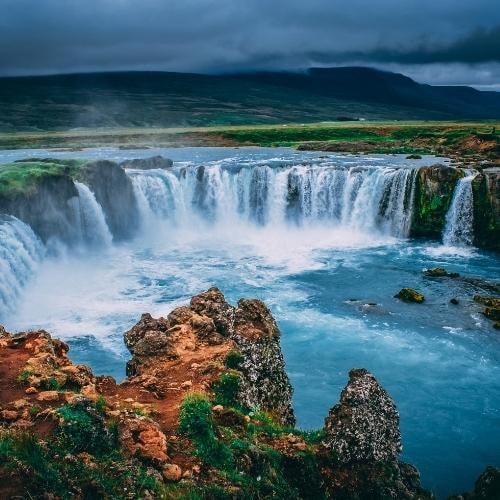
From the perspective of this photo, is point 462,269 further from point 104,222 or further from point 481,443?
point 104,222

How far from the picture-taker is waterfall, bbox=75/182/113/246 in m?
37.4

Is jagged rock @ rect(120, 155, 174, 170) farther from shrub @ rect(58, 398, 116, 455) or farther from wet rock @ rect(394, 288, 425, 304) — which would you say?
shrub @ rect(58, 398, 116, 455)

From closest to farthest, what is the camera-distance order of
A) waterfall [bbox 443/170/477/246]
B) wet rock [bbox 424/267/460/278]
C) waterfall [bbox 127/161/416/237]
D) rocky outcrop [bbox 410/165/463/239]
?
1. wet rock [bbox 424/267/460/278]
2. waterfall [bbox 443/170/477/246]
3. rocky outcrop [bbox 410/165/463/239]
4. waterfall [bbox 127/161/416/237]

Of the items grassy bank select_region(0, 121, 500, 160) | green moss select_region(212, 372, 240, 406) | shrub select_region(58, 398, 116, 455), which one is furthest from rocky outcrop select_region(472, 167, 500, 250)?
shrub select_region(58, 398, 116, 455)

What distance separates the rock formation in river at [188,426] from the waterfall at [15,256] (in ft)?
43.6

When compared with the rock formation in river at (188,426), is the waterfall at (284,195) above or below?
below

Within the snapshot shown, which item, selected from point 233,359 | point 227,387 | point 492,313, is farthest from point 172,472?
point 492,313

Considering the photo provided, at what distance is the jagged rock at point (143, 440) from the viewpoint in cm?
778

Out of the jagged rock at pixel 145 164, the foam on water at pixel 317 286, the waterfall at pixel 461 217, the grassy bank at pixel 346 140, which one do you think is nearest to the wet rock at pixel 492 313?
the foam on water at pixel 317 286

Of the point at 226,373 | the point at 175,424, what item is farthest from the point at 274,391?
the point at 175,424

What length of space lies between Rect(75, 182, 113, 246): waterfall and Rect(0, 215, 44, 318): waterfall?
5.45 m

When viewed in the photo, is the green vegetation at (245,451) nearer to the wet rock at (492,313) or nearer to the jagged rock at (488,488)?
the jagged rock at (488,488)

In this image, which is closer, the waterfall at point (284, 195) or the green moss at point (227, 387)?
the green moss at point (227, 387)

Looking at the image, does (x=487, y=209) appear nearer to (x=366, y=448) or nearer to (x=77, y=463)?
(x=366, y=448)
